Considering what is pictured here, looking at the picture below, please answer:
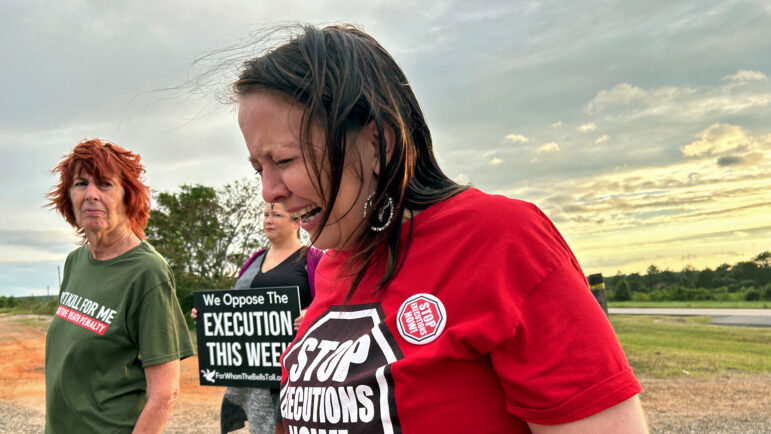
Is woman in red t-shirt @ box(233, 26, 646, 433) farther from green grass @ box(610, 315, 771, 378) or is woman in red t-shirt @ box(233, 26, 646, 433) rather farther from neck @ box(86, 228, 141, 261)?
green grass @ box(610, 315, 771, 378)

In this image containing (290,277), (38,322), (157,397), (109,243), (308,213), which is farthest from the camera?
(38,322)

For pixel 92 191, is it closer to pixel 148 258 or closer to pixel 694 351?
pixel 148 258

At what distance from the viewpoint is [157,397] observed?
2.84m

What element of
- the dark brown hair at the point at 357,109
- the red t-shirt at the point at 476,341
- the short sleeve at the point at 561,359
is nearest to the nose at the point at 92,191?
the dark brown hair at the point at 357,109

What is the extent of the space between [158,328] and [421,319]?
206cm

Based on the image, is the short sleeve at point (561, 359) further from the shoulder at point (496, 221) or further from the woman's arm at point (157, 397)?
the woman's arm at point (157, 397)

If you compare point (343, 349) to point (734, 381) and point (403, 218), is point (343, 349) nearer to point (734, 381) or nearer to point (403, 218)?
point (403, 218)

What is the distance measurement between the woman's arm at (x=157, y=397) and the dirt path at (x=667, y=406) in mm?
6336

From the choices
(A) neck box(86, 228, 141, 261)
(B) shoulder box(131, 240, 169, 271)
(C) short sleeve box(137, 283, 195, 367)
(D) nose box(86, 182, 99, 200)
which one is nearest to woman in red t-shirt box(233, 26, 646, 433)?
(C) short sleeve box(137, 283, 195, 367)

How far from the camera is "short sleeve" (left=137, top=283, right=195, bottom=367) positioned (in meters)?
2.84

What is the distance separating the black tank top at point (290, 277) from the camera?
4715 millimetres

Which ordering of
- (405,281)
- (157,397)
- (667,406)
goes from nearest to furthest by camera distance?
(405,281) < (157,397) < (667,406)

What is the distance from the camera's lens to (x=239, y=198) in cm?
2006

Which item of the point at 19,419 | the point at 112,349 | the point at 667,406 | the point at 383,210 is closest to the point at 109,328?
the point at 112,349
